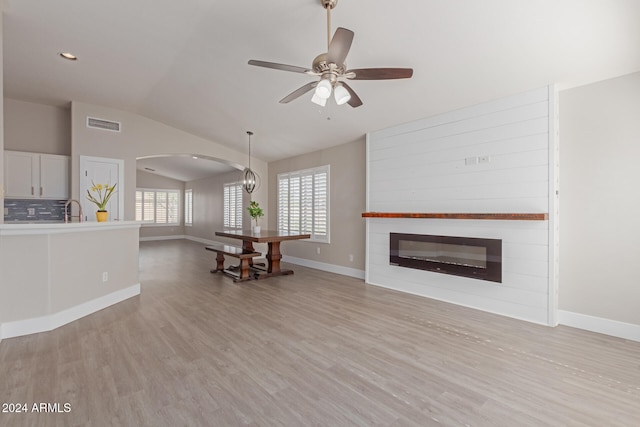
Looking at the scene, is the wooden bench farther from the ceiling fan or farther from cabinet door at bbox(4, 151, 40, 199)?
the ceiling fan

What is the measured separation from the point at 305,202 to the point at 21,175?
17.1 ft

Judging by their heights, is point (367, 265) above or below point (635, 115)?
below

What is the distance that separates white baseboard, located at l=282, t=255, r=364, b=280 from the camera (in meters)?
5.65

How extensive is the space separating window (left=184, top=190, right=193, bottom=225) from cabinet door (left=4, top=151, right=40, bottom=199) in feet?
24.0

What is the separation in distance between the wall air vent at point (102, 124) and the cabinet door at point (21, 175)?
1066 millimetres

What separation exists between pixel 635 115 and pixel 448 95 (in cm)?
177

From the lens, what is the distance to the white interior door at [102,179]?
5465 millimetres

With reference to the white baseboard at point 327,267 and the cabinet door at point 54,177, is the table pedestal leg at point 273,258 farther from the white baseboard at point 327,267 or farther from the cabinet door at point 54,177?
the cabinet door at point 54,177

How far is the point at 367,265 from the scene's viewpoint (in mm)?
5188

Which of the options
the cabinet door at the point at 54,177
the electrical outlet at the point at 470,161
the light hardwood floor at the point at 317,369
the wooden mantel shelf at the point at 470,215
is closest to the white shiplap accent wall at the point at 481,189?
the electrical outlet at the point at 470,161

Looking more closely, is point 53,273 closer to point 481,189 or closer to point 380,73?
point 380,73

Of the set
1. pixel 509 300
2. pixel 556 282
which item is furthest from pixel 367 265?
pixel 556 282

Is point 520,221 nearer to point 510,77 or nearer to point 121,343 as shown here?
point 510,77

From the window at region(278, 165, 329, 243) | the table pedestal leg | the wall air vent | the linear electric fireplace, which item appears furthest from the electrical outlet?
the wall air vent
